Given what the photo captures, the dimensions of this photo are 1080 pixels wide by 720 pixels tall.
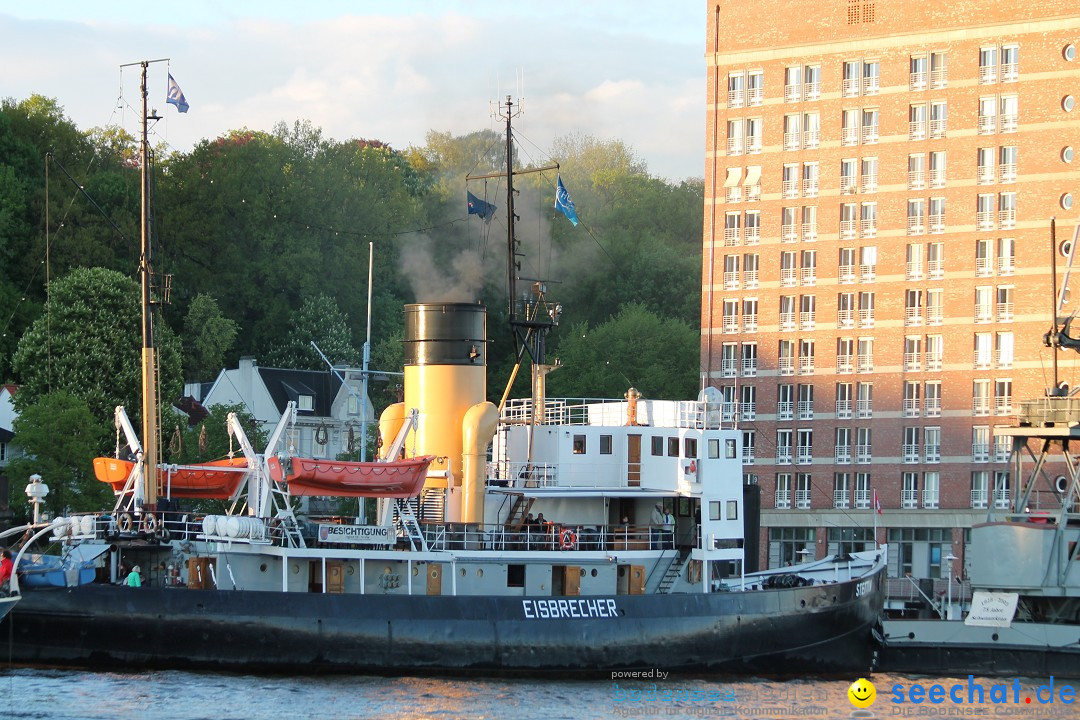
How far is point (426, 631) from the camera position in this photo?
41188mm

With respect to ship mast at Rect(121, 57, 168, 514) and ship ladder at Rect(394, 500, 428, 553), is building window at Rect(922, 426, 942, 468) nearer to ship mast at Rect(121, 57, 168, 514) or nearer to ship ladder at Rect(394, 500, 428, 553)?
ship ladder at Rect(394, 500, 428, 553)

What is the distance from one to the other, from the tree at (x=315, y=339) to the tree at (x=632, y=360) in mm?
11688

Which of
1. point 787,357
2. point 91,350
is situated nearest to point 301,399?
point 91,350

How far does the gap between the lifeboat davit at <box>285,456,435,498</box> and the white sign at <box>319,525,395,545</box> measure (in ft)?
2.77

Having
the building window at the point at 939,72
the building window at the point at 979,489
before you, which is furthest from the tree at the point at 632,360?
the building window at the point at 939,72

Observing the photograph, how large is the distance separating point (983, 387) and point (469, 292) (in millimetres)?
26757

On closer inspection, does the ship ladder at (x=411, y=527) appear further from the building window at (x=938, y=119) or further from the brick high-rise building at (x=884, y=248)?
the building window at (x=938, y=119)

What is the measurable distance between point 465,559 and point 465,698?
4.86 m

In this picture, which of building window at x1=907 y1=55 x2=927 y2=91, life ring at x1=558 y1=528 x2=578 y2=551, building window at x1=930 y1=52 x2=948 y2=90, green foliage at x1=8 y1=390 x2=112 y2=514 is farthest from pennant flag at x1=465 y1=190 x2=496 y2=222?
→ building window at x1=930 y1=52 x2=948 y2=90

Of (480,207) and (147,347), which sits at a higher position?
(480,207)

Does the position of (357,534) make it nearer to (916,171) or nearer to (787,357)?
(787,357)

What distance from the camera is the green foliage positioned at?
60.2 m

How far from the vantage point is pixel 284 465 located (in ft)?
136

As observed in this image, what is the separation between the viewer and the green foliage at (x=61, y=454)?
60.2 m
